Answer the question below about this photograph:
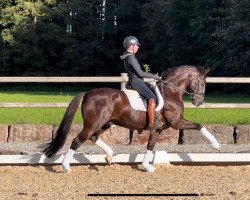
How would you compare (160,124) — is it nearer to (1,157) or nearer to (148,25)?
(1,157)

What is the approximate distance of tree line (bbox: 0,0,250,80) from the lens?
183ft

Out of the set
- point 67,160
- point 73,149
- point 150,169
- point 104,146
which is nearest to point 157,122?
point 150,169

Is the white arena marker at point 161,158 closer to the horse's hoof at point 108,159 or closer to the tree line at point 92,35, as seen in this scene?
the horse's hoof at point 108,159

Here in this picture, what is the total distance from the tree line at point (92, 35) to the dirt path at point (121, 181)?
41.7 metres

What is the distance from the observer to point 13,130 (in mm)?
13609

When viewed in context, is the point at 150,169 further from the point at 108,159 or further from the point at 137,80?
Answer: the point at 137,80

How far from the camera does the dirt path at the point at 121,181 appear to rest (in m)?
8.11

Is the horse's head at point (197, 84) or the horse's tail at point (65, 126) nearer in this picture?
the horse's tail at point (65, 126)

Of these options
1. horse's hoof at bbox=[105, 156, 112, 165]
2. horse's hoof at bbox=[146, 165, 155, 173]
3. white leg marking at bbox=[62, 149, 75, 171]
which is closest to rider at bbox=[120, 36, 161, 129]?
horse's hoof at bbox=[146, 165, 155, 173]

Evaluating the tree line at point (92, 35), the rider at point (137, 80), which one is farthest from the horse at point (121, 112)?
the tree line at point (92, 35)

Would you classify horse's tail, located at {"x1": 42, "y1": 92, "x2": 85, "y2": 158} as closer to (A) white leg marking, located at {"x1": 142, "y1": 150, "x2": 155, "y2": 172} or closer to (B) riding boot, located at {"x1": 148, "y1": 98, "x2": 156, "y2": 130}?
(B) riding boot, located at {"x1": 148, "y1": 98, "x2": 156, "y2": 130}

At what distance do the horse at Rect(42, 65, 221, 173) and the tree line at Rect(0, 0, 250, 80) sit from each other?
134 ft

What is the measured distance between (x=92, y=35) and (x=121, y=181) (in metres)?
57.4

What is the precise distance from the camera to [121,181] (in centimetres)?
917
